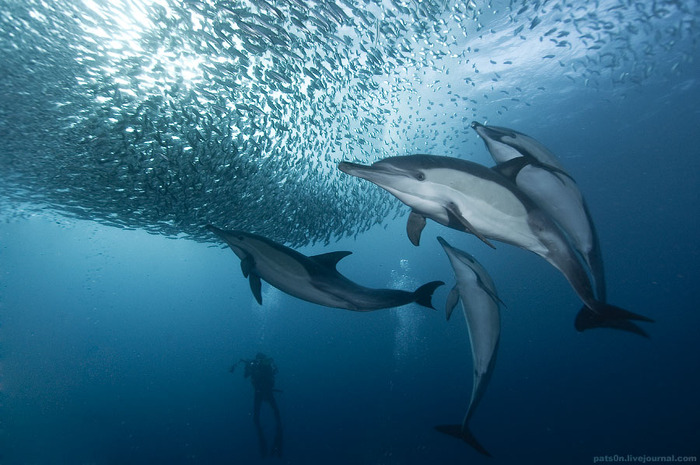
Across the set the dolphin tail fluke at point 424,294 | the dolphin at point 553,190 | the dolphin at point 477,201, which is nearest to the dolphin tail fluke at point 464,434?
the dolphin tail fluke at point 424,294

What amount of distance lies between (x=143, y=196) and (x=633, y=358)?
123 ft

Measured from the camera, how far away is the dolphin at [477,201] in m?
1.95

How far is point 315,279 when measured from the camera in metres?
3.03

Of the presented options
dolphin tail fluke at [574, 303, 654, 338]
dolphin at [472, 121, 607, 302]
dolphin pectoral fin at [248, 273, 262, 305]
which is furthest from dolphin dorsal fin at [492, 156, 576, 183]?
dolphin pectoral fin at [248, 273, 262, 305]

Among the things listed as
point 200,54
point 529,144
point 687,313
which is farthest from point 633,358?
point 200,54

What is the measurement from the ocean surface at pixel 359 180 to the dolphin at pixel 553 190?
5.61 m

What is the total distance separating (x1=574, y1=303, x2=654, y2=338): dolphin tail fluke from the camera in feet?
7.16

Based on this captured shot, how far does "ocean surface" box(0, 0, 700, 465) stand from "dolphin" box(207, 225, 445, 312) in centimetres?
542

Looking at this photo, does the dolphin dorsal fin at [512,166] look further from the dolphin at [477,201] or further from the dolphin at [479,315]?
the dolphin at [479,315]

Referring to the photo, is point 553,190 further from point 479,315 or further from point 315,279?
point 315,279

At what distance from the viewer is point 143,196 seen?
10352mm

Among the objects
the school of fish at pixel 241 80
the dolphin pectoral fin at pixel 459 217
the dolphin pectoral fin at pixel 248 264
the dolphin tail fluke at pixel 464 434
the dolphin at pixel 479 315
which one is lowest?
the dolphin tail fluke at pixel 464 434

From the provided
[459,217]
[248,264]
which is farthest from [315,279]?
[459,217]

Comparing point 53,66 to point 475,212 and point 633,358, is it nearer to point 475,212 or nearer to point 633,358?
point 475,212
